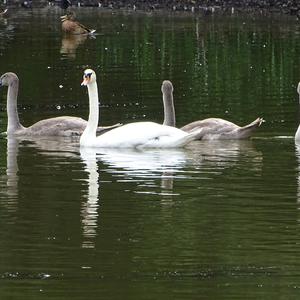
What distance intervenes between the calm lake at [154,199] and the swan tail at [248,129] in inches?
6.6

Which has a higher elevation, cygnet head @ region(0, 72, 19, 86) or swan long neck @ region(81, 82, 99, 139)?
cygnet head @ region(0, 72, 19, 86)

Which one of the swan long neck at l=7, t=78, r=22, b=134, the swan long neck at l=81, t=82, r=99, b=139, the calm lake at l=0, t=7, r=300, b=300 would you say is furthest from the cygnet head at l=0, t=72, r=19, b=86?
the swan long neck at l=81, t=82, r=99, b=139

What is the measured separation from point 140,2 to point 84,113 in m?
40.7

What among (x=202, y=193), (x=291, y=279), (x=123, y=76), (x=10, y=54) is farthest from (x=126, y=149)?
(x=10, y=54)

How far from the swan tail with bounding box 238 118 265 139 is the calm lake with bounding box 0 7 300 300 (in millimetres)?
168

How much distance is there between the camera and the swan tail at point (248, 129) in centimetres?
1967

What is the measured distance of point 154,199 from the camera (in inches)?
570

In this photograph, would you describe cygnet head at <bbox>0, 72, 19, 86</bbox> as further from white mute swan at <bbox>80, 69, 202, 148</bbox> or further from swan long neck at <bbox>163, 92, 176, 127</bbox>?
white mute swan at <bbox>80, 69, 202, 148</bbox>

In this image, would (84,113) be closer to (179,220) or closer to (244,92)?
(244,92)

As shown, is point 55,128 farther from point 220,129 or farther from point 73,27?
point 73,27

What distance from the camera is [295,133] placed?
20.4 metres

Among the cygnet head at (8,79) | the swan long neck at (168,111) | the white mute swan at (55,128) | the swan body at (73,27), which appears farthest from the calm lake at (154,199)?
the swan body at (73,27)

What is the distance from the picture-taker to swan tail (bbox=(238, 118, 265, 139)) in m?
19.7

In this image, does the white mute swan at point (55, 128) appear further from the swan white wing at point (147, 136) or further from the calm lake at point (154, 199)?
the swan white wing at point (147, 136)
